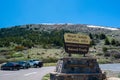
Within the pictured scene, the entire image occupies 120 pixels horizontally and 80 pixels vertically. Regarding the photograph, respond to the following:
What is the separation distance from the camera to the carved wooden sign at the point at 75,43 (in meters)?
27.4

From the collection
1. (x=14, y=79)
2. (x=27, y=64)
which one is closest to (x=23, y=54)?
(x=27, y=64)

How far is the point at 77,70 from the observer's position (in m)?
26.2

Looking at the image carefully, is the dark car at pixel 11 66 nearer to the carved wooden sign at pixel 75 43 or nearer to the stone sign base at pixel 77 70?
the carved wooden sign at pixel 75 43

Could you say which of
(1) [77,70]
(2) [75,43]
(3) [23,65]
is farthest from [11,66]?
(1) [77,70]

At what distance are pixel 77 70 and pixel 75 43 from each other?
263 cm

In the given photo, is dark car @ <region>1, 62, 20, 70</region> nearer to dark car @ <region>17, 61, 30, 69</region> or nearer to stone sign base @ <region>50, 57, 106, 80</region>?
dark car @ <region>17, 61, 30, 69</region>

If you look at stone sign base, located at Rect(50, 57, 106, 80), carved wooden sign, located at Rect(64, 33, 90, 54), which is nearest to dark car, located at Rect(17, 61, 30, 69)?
carved wooden sign, located at Rect(64, 33, 90, 54)

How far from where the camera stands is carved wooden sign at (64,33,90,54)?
1078 inches

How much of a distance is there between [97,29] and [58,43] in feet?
242

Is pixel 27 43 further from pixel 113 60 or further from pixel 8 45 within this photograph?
pixel 113 60

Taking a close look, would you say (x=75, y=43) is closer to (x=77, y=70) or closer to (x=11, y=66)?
(x=77, y=70)

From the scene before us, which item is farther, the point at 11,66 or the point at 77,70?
the point at 11,66

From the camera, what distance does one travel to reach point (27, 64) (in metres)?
56.7

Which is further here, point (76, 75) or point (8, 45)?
point (8, 45)
